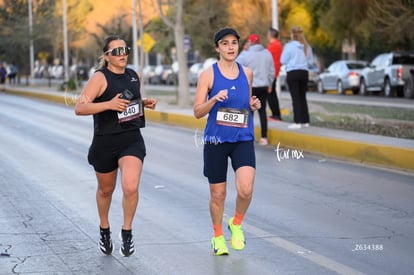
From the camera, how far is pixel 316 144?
16.5 m

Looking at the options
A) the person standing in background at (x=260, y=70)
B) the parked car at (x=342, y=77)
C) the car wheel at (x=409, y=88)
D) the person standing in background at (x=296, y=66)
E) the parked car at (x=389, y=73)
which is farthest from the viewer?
the parked car at (x=342, y=77)

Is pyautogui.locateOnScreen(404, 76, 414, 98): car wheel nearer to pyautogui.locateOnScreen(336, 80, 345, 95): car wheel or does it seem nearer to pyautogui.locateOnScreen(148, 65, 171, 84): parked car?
pyautogui.locateOnScreen(336, 80, 345, 95): car wheel

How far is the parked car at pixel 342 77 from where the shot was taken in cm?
4103

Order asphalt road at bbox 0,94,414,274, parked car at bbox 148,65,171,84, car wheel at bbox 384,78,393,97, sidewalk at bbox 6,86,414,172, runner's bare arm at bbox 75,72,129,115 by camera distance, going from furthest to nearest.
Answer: parked car at bbox 148,65,171,84, car wheel at bbox 384,78,393,97, sidewalk at bbox 6,86,414,172, runner's bare arm at bbox 75,72,129,115, asphalt road at bbox 0,94,414,274

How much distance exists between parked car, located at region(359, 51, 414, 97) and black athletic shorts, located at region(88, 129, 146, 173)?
93.9 ft

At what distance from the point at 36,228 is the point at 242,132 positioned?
2496 mm

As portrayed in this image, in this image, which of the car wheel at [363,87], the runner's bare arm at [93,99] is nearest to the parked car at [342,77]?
the car wheel at [363,87]

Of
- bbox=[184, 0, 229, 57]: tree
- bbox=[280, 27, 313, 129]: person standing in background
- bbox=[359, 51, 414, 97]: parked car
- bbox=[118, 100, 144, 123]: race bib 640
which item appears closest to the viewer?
bbox=[118, 100, 144, 123]: race bib 640

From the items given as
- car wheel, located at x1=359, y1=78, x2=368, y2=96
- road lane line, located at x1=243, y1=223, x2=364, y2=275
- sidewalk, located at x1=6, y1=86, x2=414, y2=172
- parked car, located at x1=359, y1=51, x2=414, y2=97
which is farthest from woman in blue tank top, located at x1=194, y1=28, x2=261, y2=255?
car wheel, located at x1=359, y1=78, x2=368, y2=96

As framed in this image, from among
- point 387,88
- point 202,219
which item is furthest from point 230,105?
point 387,88

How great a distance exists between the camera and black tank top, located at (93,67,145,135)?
307 inches

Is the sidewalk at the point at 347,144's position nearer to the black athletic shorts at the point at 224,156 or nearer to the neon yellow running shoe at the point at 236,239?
the black athletic shorts at the point at 224,156

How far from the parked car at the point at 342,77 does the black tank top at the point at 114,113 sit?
3358 cm

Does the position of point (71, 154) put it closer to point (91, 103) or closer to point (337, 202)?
point (337, 202)
